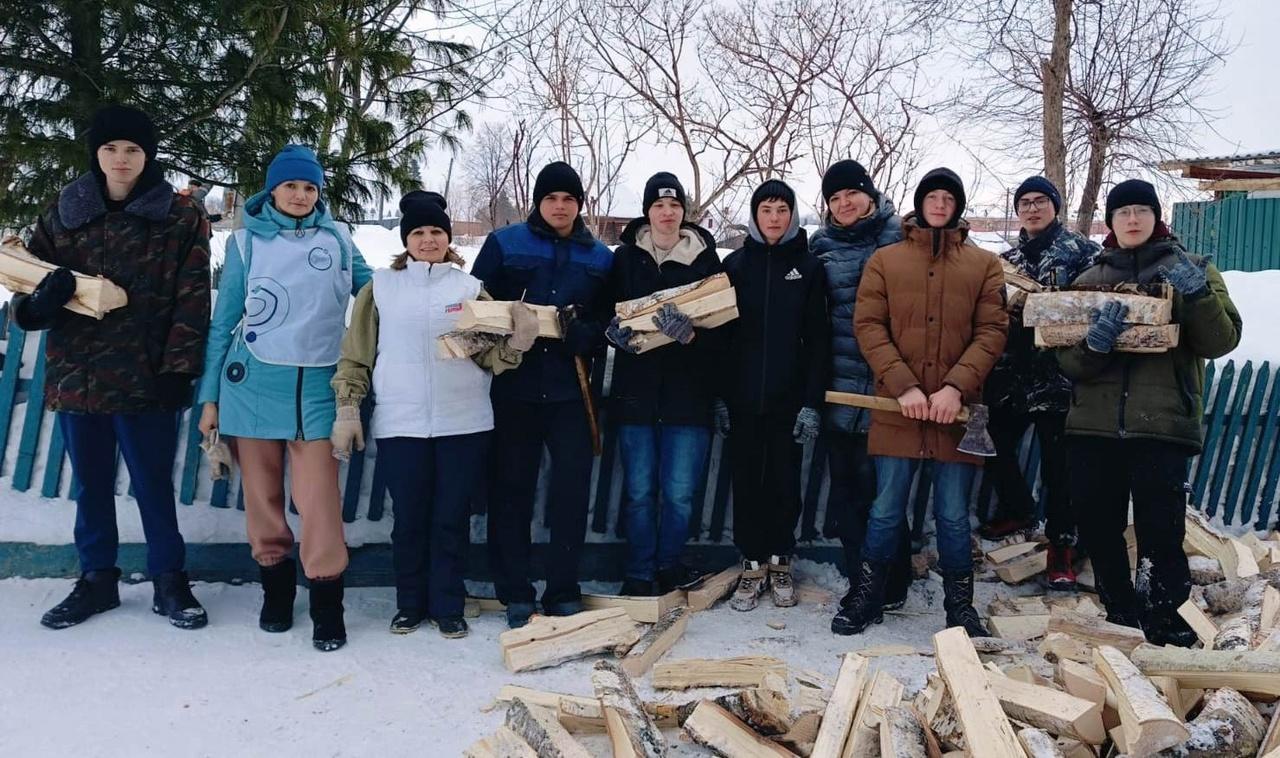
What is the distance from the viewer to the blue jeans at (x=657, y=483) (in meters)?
4.55

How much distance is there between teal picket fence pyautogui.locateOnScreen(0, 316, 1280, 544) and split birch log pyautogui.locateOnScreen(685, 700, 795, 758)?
1846mm

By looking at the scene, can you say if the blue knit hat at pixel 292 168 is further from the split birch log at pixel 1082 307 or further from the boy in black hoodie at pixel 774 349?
the split birch log at pixel 1082 307

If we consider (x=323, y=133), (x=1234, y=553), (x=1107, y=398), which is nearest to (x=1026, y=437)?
(x=1234, y=553)

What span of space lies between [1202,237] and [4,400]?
21.2 metres

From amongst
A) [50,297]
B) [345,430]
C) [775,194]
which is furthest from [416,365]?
[775,194]

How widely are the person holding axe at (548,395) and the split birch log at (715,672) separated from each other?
2.80 feet

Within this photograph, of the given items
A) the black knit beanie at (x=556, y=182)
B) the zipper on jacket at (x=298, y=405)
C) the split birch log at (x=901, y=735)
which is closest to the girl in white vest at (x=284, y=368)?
the zipper on jacket at (x=298, y=405)

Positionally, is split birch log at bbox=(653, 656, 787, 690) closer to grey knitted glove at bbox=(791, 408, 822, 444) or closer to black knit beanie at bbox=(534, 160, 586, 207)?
grey knitted glove at bbox=(791, 408, 822, 444)

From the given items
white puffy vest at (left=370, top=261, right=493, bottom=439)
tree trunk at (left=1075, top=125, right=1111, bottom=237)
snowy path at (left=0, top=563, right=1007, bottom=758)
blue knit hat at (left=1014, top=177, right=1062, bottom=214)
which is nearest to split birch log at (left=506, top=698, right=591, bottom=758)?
snowy path at (left=0, top=563, right=1007, bottom=758)

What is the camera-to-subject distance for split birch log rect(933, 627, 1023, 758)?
104 inches

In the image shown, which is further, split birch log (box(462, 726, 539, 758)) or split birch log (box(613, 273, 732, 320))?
split birch log (box(613, 273, 732, 320))

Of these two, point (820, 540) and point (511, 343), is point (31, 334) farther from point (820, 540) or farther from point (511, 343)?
point (820, 540)

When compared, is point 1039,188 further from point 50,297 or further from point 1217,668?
point 50,297

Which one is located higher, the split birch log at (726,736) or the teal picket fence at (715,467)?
the teal picket fence at (715,467)
